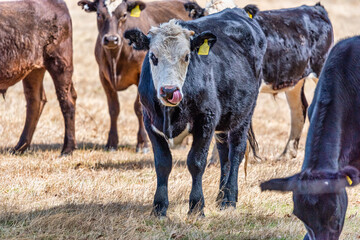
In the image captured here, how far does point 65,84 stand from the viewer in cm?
946

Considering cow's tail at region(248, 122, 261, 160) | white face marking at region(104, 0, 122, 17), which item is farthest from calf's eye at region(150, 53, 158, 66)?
white face marking at region(104, 0, 122, 17)

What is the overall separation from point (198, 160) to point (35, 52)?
4.25m

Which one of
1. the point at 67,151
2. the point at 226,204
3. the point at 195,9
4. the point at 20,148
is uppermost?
the point at 195,9

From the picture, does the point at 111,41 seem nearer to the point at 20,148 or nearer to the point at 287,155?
the point at 20,148

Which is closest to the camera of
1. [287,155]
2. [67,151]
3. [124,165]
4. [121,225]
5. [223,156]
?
[121,225]

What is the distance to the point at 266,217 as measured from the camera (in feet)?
19.1

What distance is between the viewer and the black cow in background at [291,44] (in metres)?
8.64

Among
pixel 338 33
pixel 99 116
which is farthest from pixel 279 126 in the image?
pixel 338 33

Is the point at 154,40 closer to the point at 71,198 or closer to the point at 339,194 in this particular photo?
the point at 71,198

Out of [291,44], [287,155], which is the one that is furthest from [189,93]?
[287,155]

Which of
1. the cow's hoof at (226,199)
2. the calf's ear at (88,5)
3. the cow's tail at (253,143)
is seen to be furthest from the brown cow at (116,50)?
the cow's hoof at (226,199)

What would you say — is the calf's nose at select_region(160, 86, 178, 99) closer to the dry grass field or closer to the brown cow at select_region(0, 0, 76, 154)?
the dry grass field

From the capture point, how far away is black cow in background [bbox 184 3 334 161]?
28.3ft

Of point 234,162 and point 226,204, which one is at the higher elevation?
point 234,162
